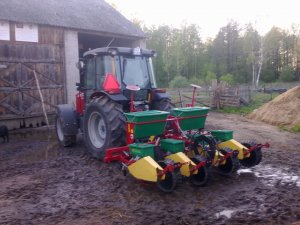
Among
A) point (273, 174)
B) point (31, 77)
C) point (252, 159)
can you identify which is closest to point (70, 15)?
point (31, 77)

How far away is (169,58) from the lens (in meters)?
50.4

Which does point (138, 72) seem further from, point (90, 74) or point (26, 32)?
point (26, 32)

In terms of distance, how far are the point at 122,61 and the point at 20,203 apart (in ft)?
12.5

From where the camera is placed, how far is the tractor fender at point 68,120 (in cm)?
894

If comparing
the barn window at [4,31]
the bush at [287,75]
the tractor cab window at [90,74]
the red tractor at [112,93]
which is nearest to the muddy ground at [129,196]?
the red tractor at [112,93]

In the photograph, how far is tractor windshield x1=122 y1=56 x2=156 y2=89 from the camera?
7.91 meters

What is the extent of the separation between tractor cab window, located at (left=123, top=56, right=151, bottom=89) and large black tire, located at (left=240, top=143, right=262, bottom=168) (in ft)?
8.97

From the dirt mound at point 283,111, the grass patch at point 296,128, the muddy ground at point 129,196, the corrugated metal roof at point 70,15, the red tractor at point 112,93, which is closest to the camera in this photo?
the muddy ground at point 129,196

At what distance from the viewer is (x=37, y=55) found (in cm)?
1345

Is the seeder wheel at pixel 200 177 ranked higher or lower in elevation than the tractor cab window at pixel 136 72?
lower

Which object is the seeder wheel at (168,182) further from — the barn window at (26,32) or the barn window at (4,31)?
the barn window at (26,32)

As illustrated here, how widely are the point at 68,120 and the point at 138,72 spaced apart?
2.29 m

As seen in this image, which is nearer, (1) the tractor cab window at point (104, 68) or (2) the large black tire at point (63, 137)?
(1) the tractor cab window at point (104, 68)

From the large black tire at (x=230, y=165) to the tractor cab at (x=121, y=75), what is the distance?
7.41 ft
